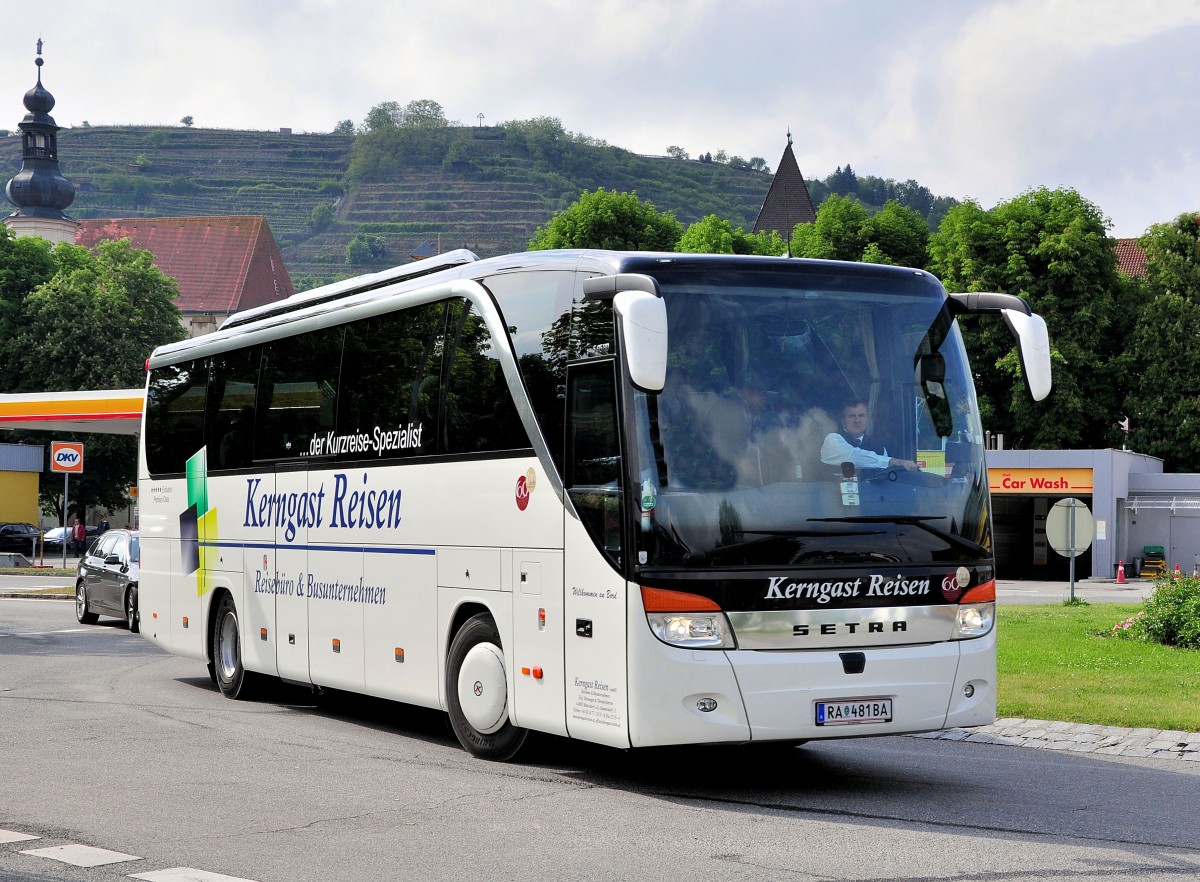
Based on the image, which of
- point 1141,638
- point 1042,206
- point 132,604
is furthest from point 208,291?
point 1141,638

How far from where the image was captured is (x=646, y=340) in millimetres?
8258

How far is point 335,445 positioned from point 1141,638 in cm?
1177

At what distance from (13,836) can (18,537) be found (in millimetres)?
53696

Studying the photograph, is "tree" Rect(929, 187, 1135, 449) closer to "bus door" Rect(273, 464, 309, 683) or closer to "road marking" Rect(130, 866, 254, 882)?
"bus door" Rect(273, 464, 309, 683)

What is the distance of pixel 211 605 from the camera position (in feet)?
49.9

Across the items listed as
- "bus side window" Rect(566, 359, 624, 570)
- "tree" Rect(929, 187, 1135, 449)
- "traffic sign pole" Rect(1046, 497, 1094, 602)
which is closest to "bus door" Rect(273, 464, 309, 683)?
"bus side window" Rect(566, 359, 624, 570)

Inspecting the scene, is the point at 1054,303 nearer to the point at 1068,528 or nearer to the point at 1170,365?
the point at 1170,365

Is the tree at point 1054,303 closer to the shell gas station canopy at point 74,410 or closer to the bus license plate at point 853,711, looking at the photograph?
the shell gas station canopy at point 74,410

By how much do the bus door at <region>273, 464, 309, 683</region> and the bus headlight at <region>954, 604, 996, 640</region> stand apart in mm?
5867

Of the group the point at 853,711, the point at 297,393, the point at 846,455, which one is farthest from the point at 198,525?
the point at 853,711

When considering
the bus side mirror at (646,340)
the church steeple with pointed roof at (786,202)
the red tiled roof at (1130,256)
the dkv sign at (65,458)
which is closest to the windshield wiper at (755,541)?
the bus side mirror at (646,340)

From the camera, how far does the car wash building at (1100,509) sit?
5106cm

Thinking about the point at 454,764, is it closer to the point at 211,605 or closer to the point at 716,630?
the point at 716,630

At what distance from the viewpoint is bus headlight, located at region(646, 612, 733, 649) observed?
882 cm
